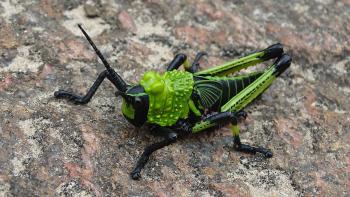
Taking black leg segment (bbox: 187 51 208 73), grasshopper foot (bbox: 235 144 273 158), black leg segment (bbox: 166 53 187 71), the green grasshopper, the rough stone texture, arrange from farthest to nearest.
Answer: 1. black leg segment (bbox: 187 51 208 73)
2. black leg segment (bbox: 166 53 187 71)
3. grasshopper foot (bbox: 235 144 273 158)
4. the green grasshopper
5. the rough stone texture

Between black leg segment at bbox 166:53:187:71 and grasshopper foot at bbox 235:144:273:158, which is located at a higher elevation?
grasshopper foot at bbox 235:144:273:158

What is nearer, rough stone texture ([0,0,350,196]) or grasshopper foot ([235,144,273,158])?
rough stone texture ([0,0,350,196])

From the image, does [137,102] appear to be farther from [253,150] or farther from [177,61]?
[253,150]

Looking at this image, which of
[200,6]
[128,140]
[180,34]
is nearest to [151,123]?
[128,140]

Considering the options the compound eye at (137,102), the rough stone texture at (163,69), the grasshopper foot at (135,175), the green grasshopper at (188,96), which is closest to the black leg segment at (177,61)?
the green grasshopper at (188,96)

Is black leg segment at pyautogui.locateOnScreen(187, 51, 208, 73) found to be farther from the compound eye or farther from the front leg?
the compound eye

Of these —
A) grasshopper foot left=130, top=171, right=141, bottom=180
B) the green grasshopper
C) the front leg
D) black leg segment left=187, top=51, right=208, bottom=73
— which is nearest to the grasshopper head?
the green grasshopper

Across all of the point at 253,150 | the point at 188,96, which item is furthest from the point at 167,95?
the point at 253,150

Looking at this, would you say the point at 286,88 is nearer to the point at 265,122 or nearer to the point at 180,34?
the point at 265,122
